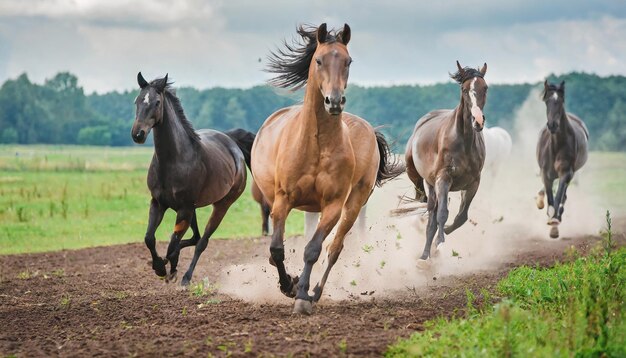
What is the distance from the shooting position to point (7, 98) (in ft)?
185

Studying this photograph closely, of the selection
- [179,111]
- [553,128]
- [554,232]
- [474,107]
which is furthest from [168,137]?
[554,232]

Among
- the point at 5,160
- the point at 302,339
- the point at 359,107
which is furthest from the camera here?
the point at 359,107

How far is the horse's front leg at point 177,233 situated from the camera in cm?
1120

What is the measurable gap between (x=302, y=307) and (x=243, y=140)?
5771 mm

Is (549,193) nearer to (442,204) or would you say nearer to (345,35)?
(442,204)

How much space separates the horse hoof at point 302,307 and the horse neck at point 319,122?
1420 mm

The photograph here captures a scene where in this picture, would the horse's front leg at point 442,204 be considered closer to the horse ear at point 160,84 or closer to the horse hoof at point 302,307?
the horse ear at point 160,84

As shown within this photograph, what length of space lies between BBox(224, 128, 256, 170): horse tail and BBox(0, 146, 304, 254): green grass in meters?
5.73

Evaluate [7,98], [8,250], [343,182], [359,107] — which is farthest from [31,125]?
[343,182]

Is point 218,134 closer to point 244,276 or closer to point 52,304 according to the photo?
point 244,276

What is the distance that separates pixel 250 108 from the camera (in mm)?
47281

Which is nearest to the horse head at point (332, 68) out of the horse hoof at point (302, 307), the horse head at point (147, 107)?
the horse hoof at point (302, 307)

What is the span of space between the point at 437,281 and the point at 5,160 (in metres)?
27.2

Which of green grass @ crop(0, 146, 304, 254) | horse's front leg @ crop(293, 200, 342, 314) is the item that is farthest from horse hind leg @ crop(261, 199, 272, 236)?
horse's front leg @ crop(293, 200, 342, 314)
